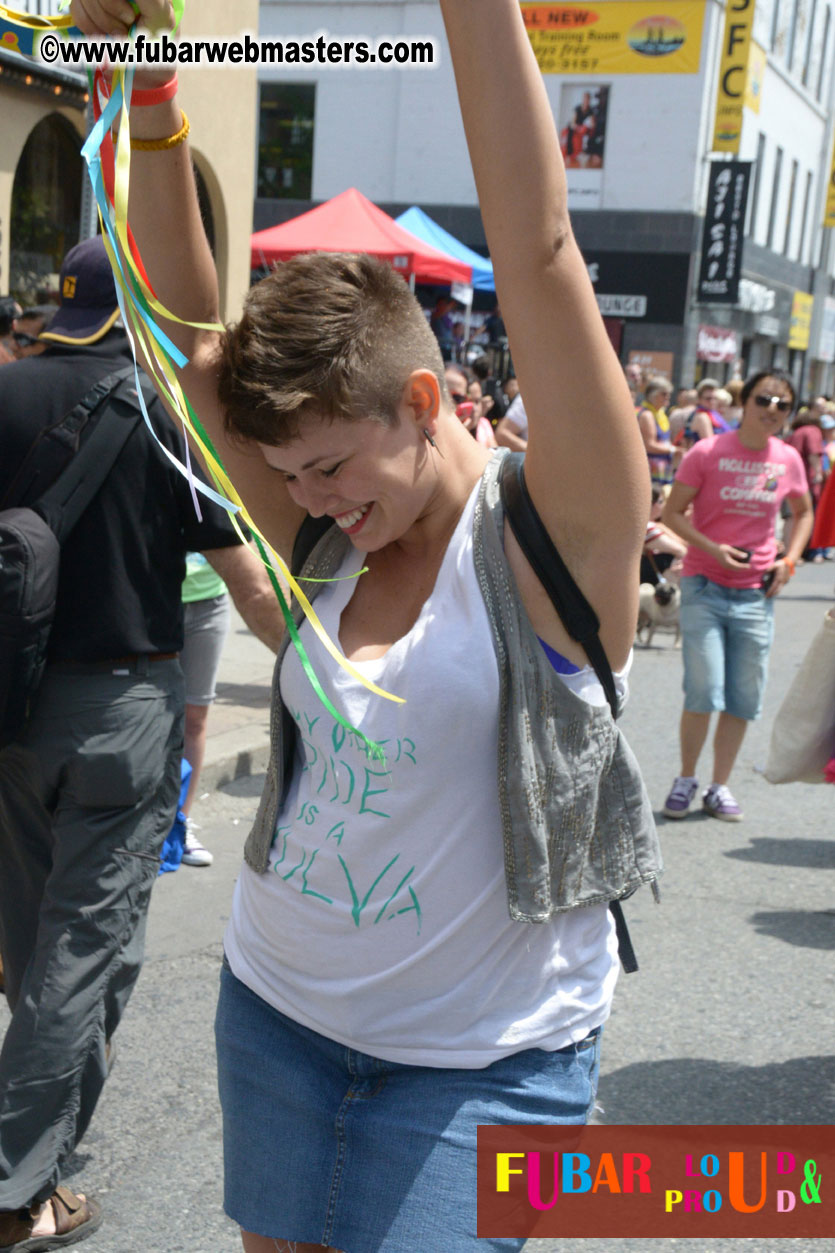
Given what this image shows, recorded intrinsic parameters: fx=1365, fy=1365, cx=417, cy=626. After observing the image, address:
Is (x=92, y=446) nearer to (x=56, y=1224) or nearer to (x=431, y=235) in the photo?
(x=56, y=1224)

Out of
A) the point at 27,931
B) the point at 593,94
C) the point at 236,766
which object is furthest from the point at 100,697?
the point at 593,94

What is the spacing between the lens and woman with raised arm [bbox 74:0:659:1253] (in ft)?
5.12

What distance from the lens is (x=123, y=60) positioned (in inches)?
61.8

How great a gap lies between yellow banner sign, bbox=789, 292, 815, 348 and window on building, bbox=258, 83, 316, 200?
41.9 feet

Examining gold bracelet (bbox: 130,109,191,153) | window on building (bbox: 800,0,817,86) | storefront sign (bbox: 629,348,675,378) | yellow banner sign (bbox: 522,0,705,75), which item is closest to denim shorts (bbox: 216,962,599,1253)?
Result: gold bracelet (bbox: 130,109,191,153)

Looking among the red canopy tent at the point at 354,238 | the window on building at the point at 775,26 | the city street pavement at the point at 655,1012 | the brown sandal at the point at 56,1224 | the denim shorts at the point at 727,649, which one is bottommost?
the city street pavement at the point at 655,1012

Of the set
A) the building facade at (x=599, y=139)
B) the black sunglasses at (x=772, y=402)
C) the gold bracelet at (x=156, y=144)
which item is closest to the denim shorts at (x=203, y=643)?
the black sunglasses at (x=772, y=402)

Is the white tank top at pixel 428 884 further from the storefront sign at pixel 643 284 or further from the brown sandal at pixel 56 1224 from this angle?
the storefront sign at pixel 643 284

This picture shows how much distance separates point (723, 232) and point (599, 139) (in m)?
2.90

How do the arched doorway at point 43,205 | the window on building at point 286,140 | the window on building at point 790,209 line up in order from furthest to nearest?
the window on building at point 790,209 < the window on building at point 286,140 < the arched doorway at point 43,205

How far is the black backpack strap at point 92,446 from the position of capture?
9.24ft

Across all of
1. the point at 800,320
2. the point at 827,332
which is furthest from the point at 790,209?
the point at 827,332

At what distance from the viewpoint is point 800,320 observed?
110 feet

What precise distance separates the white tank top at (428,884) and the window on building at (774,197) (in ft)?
101
